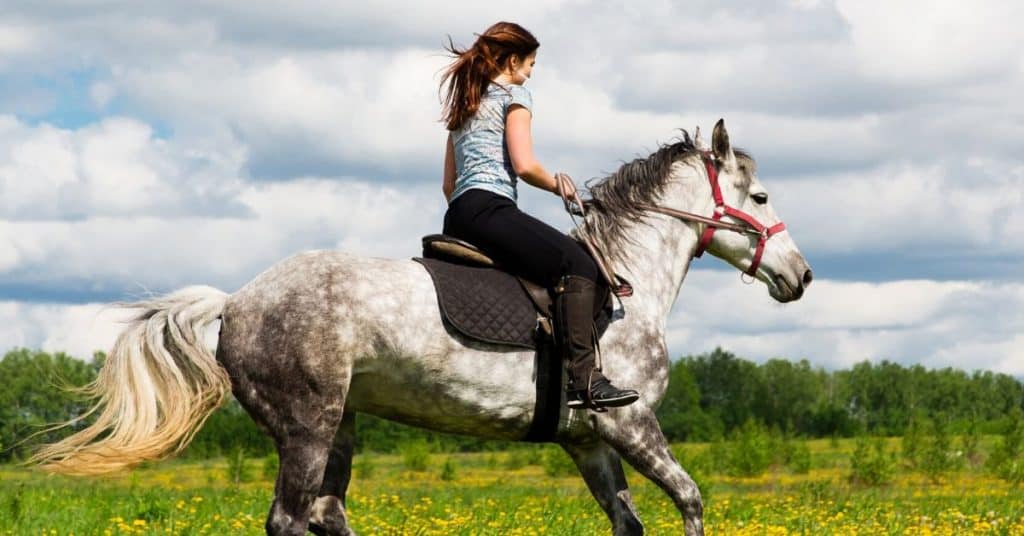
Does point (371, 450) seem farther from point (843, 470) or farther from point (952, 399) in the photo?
point (952, 399)

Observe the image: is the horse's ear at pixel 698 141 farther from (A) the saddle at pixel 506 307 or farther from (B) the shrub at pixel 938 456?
(B) the shrub at pixel 938 456

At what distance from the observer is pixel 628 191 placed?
843 cm

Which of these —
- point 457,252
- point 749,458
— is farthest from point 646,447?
point 749,458

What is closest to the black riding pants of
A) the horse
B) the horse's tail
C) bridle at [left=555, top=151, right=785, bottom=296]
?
the horse

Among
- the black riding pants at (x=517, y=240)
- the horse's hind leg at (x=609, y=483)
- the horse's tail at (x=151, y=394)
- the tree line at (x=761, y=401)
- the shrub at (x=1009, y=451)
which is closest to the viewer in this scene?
the horse's tail at (x=151, y=394)

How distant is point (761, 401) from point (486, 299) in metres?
102

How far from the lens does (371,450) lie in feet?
240

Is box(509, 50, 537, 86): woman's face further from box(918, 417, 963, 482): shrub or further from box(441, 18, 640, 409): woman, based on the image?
box(918, 417, 963, 482): shrub

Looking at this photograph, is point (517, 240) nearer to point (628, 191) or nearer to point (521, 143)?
point (521, 143)

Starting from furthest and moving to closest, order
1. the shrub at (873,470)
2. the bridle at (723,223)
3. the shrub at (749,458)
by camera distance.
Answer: the shrub at (749,458), the shrub at (873,470), the bridle at (723,223)

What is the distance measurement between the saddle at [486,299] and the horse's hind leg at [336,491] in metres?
1.03

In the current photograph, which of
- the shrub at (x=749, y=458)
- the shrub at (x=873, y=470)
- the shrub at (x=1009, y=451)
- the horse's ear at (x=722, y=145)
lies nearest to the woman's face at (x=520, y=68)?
the horse's ear at (x=722, y=145)

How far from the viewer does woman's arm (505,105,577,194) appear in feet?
24.2

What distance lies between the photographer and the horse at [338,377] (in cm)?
671
